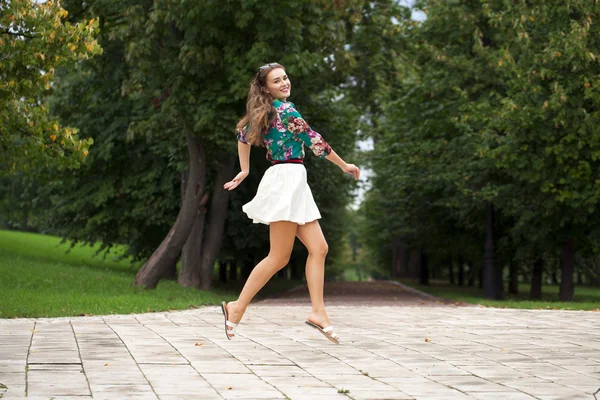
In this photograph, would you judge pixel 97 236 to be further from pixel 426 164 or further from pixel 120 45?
pixel 426 164

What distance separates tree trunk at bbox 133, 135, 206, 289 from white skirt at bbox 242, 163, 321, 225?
11961mm

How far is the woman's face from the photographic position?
8.27 meters

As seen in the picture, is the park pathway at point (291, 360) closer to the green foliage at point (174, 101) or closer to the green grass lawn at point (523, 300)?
the green grass lawn at point (523, 300)

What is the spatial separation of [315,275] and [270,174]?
988 millimetres

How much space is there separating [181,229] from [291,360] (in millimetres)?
12876

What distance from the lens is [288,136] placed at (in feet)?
26.8

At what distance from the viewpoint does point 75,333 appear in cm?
948

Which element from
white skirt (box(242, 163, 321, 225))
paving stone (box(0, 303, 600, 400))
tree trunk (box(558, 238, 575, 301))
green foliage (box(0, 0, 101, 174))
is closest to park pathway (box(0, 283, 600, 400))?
paving stone (box(0, 303, 600, 400))

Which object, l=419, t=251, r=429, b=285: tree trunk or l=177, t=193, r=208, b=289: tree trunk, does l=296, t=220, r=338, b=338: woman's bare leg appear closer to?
l=177, t=193, r=208, b=289: tree trunk

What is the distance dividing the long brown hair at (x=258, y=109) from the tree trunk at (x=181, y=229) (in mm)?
11936

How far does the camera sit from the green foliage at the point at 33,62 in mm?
14094

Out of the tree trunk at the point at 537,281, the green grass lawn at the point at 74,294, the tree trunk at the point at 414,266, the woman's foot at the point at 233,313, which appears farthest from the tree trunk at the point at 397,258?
the woman's foot at the point at 233,313

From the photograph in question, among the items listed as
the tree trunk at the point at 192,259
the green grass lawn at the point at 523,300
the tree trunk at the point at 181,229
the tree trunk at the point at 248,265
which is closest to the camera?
the green grass lawn at the point at 523,300

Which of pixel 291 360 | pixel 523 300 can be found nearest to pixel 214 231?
pixel 523 300
